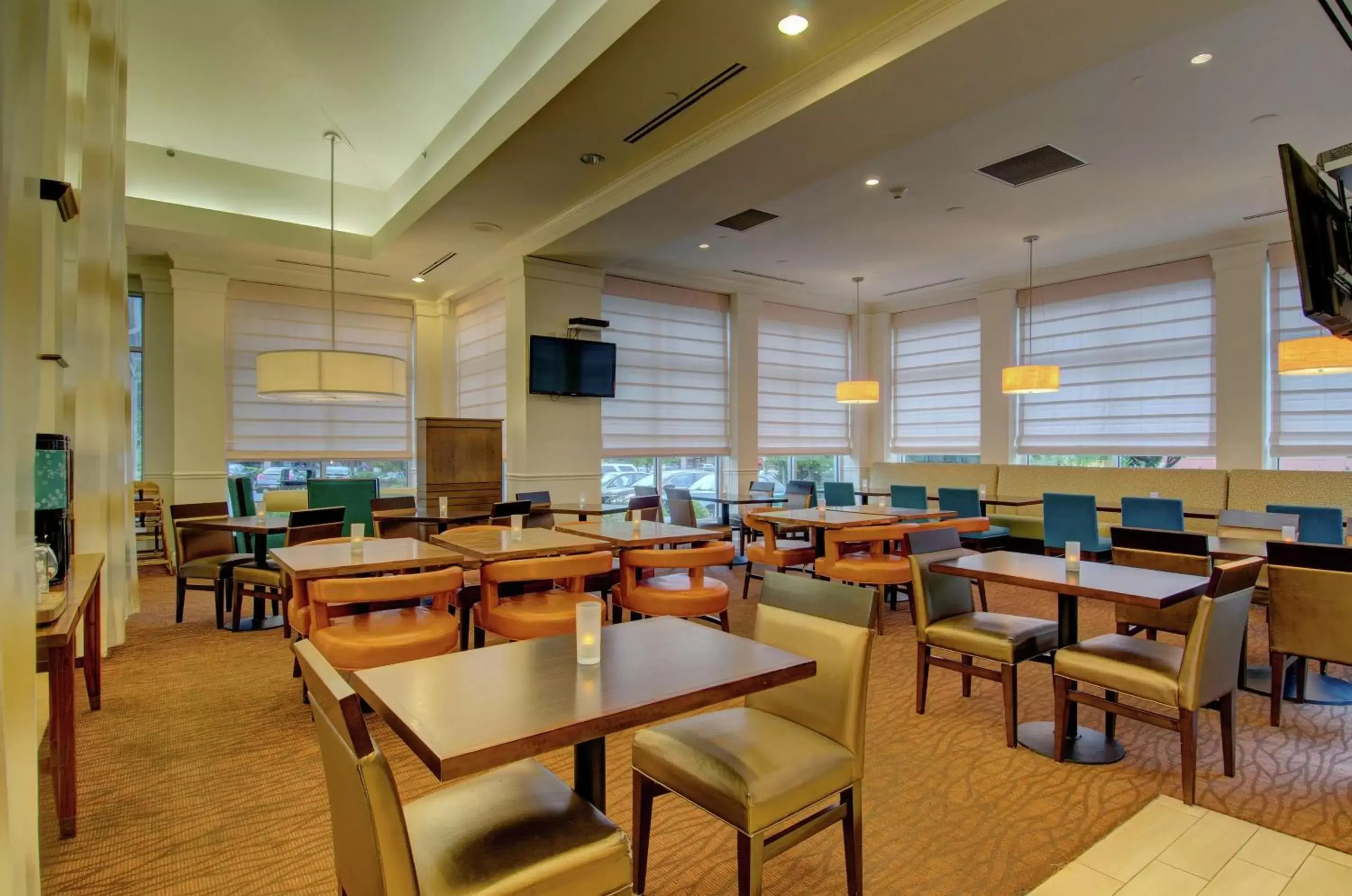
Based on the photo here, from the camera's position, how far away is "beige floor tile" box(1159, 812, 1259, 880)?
2189 mm

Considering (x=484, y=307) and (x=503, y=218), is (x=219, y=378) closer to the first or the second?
(x=484, y=307)

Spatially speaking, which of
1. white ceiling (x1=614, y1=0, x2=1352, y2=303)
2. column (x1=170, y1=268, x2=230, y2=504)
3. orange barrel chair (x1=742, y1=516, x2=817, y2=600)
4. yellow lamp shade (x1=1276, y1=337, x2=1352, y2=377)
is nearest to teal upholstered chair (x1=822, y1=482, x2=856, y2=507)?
orange barrel chair (x1=742, y1=516, x2=817, y2=600)

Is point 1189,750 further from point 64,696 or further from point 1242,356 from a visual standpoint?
point 1242,356

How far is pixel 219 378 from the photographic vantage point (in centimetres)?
738

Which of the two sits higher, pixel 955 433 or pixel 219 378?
pixel 219 378

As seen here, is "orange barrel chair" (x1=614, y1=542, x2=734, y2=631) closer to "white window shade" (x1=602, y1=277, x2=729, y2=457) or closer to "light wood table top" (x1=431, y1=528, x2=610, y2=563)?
"light wood table top" (x1=431, y1=528, x2=610, y2=563)

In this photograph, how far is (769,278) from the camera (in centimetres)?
876

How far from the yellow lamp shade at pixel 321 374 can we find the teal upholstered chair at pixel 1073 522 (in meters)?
5.76

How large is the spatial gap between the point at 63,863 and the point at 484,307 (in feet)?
21.8

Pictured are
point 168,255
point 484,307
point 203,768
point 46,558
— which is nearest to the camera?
point 46,558

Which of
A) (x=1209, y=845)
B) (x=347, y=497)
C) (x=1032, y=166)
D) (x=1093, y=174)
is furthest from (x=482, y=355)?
(x=1209, y=845)

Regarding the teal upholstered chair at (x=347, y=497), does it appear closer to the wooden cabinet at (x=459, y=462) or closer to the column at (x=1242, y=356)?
the wooden cabinet at (x=459, y=462)

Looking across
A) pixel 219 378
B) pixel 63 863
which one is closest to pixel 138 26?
pixel 219 378

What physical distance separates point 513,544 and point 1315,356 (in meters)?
6.05
